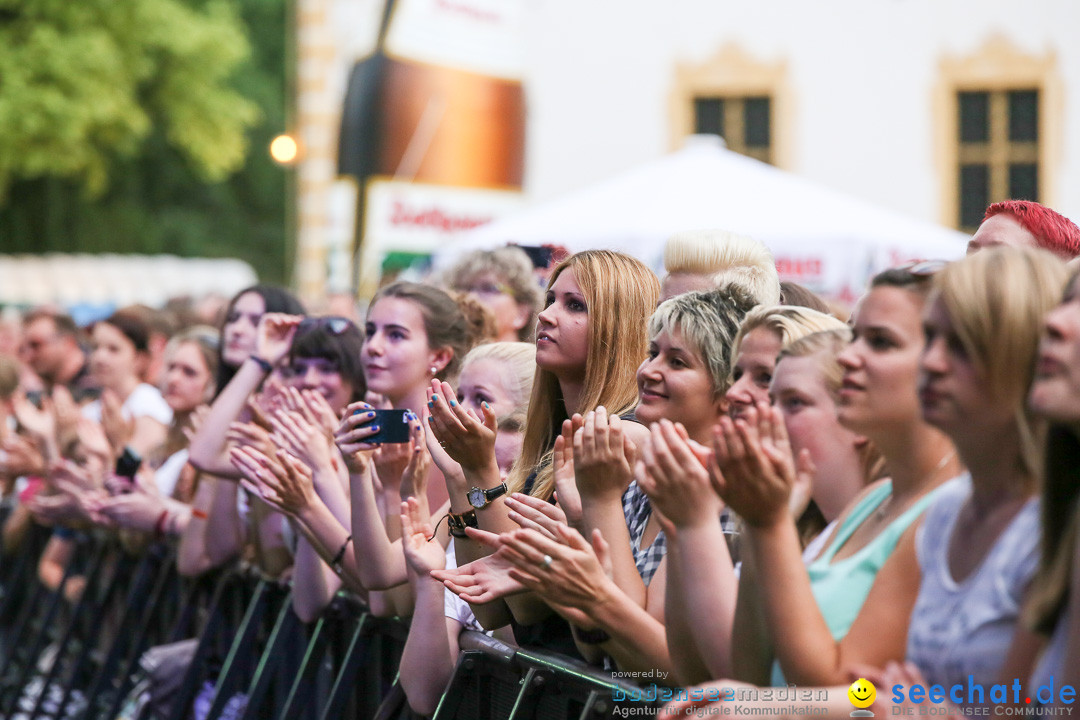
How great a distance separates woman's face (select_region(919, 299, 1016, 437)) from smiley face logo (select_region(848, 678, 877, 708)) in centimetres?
45

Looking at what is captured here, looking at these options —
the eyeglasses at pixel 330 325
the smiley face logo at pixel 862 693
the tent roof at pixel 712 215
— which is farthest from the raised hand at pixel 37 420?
the smiley face logo at pixel 862 693

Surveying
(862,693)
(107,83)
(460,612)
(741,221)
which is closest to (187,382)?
(460,612)

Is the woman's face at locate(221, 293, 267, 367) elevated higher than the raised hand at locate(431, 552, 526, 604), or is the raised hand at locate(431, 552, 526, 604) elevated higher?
the woman's face at locate(221, 293, 267, 367)

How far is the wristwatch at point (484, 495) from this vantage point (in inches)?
146

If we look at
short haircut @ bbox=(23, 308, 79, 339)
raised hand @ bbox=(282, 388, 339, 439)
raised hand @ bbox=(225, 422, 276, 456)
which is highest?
short haircut @ bbox=(23, 308, 79, 339)

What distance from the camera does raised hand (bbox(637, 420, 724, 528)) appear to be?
2.75 metres

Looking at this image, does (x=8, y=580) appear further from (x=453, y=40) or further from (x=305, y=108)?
(x=305, y=108)

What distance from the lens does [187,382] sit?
6828 millimetres

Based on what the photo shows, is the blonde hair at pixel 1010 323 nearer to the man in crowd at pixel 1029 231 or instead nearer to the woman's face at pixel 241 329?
the man in crowd at pixel 1029 231

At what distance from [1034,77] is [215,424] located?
552 inches

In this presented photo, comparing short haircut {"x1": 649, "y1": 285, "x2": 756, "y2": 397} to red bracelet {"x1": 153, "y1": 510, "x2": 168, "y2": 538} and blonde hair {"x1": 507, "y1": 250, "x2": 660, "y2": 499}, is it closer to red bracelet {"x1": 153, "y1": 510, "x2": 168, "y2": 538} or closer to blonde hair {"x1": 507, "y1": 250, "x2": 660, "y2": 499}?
blonde hair {"x1": 507, "y1": 250, "x2": 660, "y2": 499}

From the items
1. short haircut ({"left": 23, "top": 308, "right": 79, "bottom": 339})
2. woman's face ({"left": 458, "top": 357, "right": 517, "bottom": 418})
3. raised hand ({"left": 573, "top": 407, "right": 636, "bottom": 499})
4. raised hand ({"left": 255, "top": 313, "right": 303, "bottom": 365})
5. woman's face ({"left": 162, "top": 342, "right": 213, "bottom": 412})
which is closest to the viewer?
raised hand ({"left": 573, "top": 407, "right": 636, "bottom": 499})

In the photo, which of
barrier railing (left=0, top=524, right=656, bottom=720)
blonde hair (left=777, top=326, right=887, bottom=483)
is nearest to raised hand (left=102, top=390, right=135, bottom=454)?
barrier railing (left=0, top=524, right=656, bottom=720)

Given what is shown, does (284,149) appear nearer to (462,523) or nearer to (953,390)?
(462,523)
